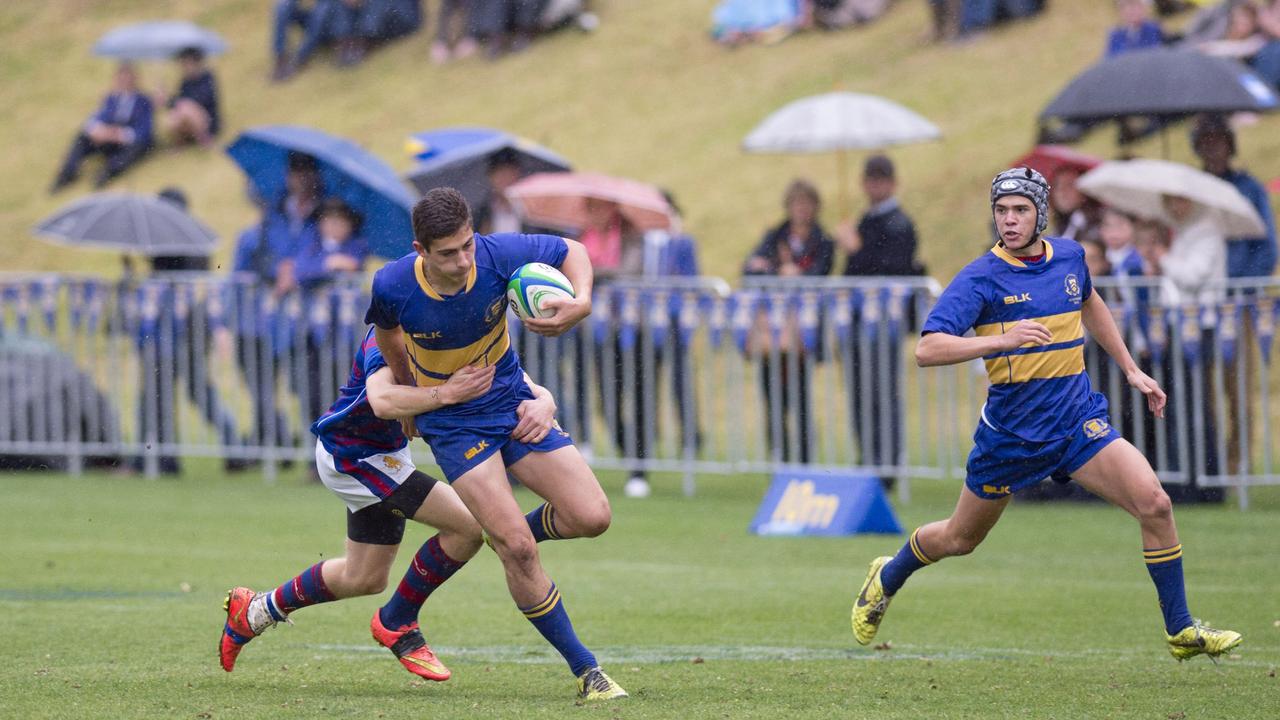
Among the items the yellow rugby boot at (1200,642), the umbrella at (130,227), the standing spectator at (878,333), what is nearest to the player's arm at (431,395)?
the yellow rugby boot at (1200,642)

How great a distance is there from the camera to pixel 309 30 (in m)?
35.6

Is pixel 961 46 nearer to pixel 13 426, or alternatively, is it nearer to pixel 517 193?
pixel 517 193

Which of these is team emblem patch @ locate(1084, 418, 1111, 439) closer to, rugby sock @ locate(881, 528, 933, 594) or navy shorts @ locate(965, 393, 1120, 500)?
navy shorts @ locate(965, 393, 1120, 500)

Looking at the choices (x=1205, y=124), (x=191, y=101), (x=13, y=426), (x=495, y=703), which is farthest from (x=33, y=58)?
(x=495, y=703)

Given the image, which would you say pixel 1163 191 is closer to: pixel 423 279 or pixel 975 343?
pixel 975 343

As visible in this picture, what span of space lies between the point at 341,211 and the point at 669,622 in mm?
7278

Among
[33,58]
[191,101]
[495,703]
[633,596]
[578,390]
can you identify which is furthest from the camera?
[33,58]

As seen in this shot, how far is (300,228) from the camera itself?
53.0 feet

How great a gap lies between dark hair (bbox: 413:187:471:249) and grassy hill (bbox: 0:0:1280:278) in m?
14.9

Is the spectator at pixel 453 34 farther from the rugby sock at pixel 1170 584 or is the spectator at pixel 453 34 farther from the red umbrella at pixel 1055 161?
the rugby sock at pixel 1170 584

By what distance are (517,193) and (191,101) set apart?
18.4 metres

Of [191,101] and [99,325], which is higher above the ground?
[191,101]

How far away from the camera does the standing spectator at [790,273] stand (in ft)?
49.3

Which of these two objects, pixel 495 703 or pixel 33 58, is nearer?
pixel 495 703
